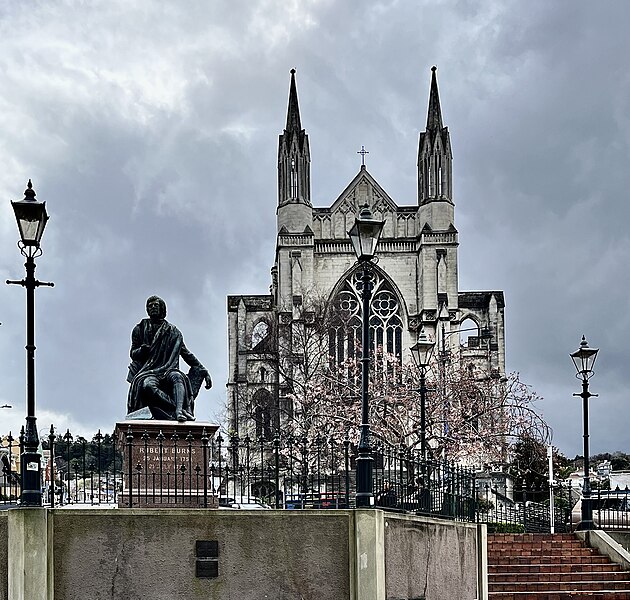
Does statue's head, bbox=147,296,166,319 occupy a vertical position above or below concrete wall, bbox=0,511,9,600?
above

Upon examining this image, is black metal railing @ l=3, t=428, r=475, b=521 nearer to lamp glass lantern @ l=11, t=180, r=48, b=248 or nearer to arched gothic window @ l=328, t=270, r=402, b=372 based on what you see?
lamp glass lantern @ l=11, t=180, r=48, b=248

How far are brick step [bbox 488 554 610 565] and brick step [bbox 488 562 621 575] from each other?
0.59 feet

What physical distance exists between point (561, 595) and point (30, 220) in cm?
1325

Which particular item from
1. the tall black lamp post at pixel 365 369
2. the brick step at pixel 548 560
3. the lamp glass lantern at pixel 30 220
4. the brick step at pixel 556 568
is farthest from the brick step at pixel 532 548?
the lamp glass lantern at pixel 30 220

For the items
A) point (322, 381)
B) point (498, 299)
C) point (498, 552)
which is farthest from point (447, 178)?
point (498, 552)

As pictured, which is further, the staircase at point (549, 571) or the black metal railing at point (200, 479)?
the staircase at point (549, 571)

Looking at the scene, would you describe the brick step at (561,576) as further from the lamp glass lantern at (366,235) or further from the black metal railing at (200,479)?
the lamp glass lantern at (366,235)

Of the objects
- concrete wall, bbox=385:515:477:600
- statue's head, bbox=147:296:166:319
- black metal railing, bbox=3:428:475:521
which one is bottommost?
concrete wall, bbox=385:515:477:600

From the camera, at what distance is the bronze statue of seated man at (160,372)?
1916cm

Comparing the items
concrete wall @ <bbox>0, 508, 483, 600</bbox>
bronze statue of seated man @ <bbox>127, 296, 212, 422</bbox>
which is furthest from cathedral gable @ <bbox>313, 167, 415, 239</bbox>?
concrete wall @ <bbox>0, 508, 483, 600</bbox>

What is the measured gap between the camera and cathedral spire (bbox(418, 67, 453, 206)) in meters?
72.6


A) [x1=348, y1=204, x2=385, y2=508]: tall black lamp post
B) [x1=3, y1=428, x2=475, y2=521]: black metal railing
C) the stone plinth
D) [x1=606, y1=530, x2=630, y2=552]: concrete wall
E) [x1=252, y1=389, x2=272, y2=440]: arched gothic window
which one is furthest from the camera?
[x1=252, y1=389, x2=272, y2=440]: arched gothic window

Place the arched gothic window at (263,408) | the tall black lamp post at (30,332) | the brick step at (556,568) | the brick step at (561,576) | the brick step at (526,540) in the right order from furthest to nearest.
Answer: the arched gothic window at (263,408) → the brick step at (526,540) → the brick step at (556,568) → the brick step at (561,576) → the tall black lamp post at (30,332)

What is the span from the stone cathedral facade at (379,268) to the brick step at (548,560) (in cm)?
4108
